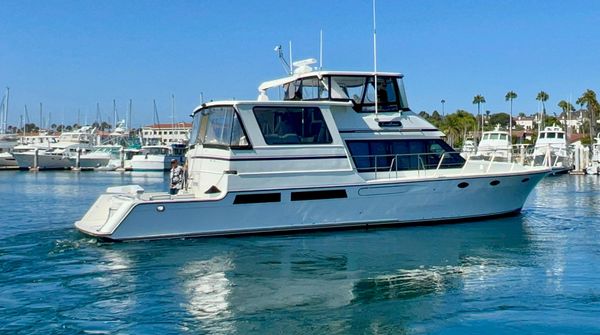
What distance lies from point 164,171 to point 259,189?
49.0 meters

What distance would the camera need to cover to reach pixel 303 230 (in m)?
15.5

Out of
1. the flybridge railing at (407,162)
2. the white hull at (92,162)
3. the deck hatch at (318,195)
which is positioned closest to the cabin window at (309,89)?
the flybridge railing at (407,162)

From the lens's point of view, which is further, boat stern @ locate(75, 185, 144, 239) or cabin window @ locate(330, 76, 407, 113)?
cabin window @ locate(330, 76, 407, 113)

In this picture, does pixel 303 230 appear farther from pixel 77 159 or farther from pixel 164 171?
pixel 77 159

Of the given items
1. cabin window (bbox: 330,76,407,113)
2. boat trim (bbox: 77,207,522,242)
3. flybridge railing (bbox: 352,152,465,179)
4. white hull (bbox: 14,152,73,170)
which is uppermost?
cabin window (bbox: 330,76,407,113)

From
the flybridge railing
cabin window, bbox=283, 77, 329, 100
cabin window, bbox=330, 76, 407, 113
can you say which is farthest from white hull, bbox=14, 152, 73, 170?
the flybridge railing

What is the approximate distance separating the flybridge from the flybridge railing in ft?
4.36

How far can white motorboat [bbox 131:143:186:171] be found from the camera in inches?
2447

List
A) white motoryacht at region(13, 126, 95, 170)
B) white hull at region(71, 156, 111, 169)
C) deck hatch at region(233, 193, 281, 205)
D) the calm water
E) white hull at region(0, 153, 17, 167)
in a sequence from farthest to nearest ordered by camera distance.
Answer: white hull at region(0, 153, 17, 167) < white hull at region(71, 156, 111, 169) < white motoryacht at region(13, 126, 95, 170) < deck hatch at region(233, 193, 281, 205) < the calm water

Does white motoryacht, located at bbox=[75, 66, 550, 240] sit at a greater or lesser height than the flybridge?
lesser

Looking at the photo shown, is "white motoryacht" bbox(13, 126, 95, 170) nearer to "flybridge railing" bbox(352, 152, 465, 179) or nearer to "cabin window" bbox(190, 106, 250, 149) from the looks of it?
"cabin window" bbox(190, 106, 250, 149)

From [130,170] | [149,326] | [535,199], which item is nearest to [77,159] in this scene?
[130,170]

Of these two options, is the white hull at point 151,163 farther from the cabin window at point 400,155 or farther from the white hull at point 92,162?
the cabin window at point 400,155

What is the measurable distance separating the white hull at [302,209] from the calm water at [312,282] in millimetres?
332
